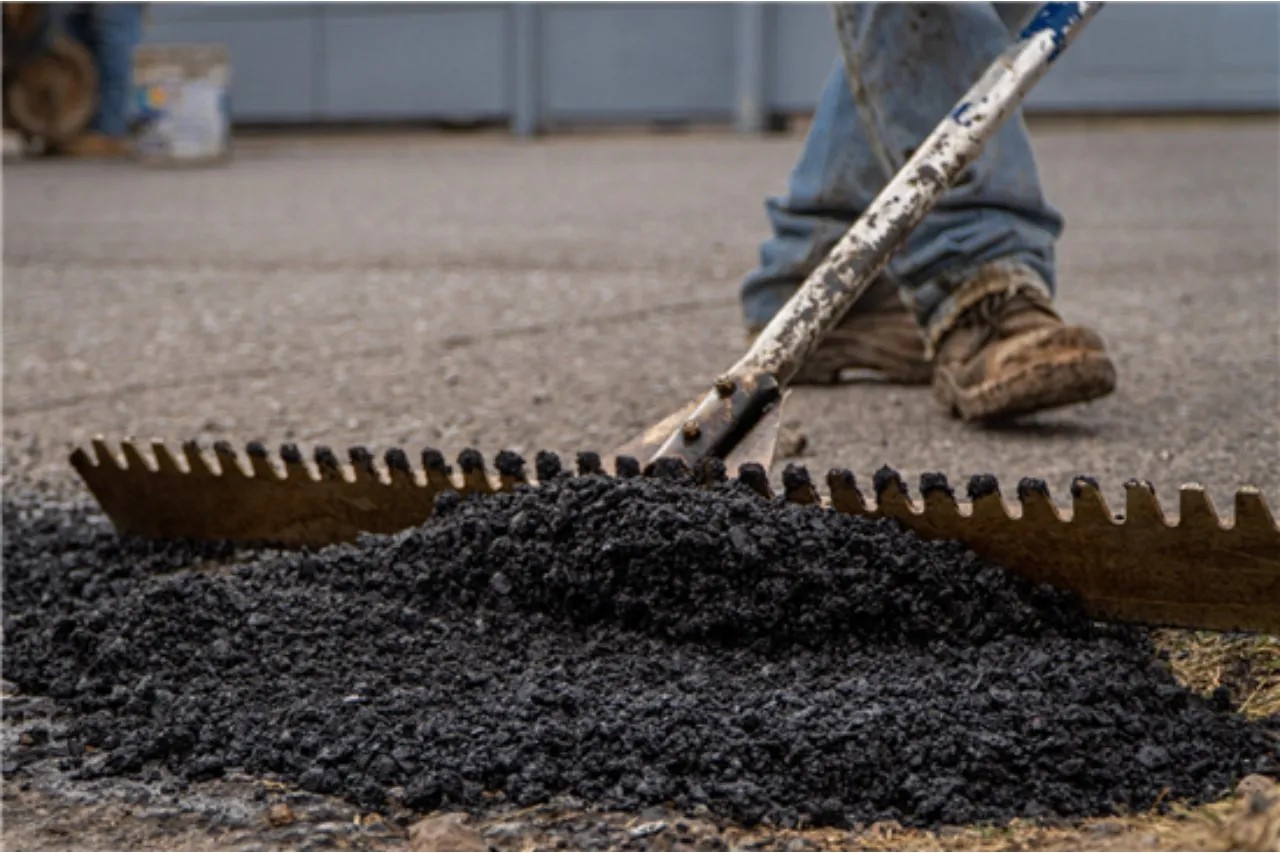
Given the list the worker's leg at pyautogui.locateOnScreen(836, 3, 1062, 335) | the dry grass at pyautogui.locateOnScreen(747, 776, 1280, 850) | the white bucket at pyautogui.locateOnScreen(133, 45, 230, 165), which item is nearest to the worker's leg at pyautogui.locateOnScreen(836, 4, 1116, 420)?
the worker's leg at pyautogui.locateOnScreen(836, 3, 1062, 335)

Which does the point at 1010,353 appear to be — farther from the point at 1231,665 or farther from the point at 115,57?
the point at 115,57

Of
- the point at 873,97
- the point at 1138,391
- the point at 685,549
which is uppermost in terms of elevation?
the point at 873,97

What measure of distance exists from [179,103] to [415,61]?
12.8 feet

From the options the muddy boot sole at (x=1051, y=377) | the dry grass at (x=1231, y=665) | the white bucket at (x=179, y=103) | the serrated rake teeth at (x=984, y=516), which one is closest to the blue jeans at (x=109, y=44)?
the white bucket at (x=179, y=103)

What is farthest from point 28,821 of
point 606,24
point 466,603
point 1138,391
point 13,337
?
point 606,24

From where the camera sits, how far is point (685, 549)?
1706 mm

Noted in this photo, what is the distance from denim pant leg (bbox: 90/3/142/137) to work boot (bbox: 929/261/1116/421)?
31.1 feet

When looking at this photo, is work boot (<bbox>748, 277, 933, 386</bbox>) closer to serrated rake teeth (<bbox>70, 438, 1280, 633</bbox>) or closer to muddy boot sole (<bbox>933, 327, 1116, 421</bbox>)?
muddy boot sole (<bbox>933, 327, 1116, 421</bbox>)

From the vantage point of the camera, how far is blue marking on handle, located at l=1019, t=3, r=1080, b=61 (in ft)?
7.48

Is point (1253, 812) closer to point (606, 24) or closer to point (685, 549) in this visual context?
point (685, 549)

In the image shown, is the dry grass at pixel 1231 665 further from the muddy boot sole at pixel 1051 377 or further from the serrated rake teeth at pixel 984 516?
the muddy boot sole at pixel 1051 377

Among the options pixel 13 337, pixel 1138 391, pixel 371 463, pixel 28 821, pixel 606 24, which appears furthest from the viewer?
pixel 606 24

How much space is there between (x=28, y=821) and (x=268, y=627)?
0.36 meters

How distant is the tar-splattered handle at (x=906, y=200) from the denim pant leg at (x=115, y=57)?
9897mm
